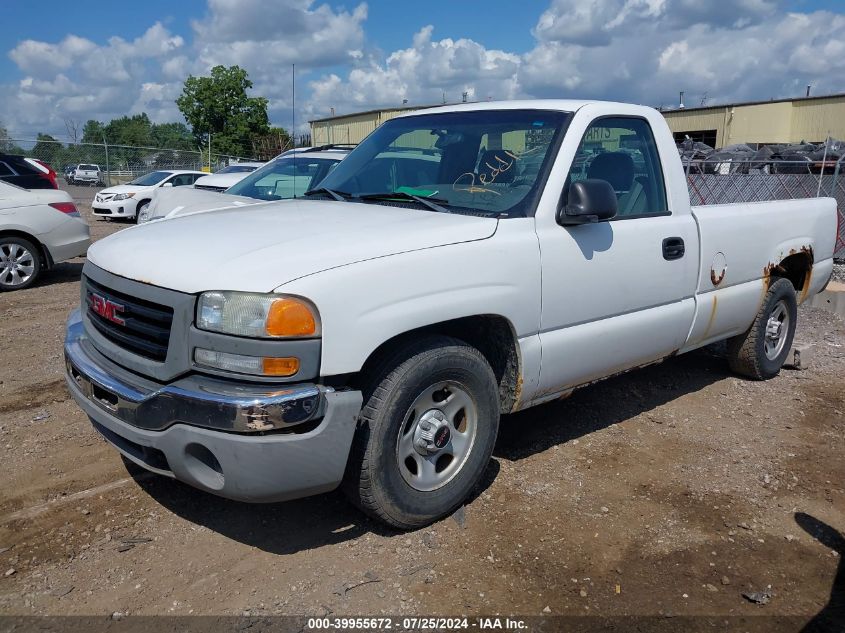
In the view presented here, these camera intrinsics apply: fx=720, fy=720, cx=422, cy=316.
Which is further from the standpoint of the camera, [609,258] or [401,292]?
[609,258]

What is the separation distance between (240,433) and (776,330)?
472cm

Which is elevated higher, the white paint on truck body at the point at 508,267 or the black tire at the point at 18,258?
the white paint on truck body at the point at 508,267

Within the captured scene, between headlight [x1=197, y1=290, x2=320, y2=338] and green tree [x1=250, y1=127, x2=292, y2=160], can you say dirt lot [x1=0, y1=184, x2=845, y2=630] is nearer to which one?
headlight [x1=197, y1=290, x2=320, y2=338]

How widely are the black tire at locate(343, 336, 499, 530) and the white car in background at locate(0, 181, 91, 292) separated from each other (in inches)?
302

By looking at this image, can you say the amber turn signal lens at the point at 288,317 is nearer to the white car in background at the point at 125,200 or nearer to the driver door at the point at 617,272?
the driver door at the point at 617,272

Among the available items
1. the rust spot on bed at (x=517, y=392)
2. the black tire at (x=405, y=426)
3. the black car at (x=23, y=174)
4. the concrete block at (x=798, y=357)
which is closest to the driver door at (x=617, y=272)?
the rust spot on bed at (x=517, y=392)

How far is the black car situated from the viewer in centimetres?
930

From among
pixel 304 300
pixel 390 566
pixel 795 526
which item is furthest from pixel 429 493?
pixel 795 526

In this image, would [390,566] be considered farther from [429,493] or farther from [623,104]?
[623,104]

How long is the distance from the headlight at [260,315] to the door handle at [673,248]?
7.87ft

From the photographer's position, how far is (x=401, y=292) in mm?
2988

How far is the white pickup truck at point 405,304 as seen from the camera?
2.76m

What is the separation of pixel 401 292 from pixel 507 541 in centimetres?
130

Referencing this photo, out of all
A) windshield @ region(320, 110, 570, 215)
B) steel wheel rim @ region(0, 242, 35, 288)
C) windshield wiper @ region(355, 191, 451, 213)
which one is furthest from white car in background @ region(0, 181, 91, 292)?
windshield wiper @ region(355, 191, 451, 213)
